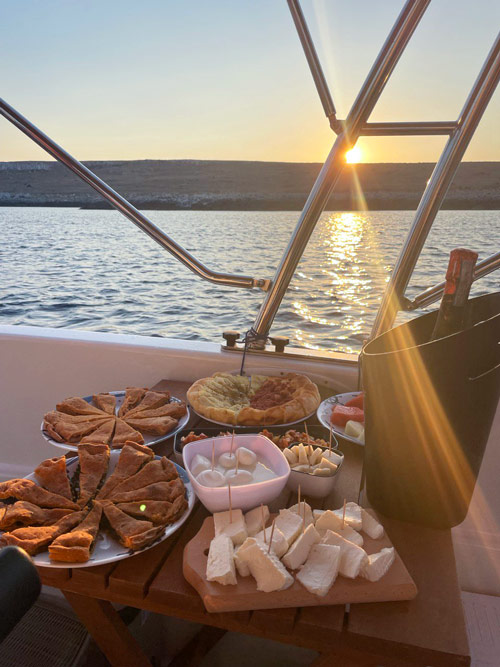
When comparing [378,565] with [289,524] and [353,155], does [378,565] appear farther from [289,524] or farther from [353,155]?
[353,155]

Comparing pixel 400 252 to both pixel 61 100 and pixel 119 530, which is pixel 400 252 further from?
pixel 61 100

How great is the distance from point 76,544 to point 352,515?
445mm

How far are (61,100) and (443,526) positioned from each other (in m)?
5.55

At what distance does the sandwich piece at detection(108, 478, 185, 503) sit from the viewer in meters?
0.95

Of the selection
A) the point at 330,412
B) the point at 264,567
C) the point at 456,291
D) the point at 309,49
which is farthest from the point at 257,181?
the point at 264,567

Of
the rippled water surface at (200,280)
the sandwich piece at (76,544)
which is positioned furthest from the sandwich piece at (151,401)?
the rippled water surface at (200,280)

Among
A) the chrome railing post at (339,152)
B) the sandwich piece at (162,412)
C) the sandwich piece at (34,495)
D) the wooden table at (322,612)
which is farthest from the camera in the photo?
the chrome railing post at (339,152)

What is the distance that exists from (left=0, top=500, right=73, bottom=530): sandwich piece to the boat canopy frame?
0.99 m

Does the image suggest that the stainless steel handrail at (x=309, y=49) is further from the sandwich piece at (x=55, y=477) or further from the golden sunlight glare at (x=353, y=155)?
the sandwich piece at (x=55, y=477)

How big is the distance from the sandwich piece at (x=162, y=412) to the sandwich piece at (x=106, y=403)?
74 mm

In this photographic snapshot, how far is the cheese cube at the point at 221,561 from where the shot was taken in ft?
2.41

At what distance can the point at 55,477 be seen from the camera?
1010 millimetres

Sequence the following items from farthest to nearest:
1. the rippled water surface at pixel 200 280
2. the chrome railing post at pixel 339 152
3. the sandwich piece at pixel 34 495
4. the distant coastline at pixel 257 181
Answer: the rippled water surface at pixel 200 280, the distant coastline at pixel 257 181, the chrome railing post at pixel 339 152, the sandwich piece at pixel 34 495

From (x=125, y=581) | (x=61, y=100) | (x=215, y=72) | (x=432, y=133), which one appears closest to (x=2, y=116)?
(x=432, y=133)
